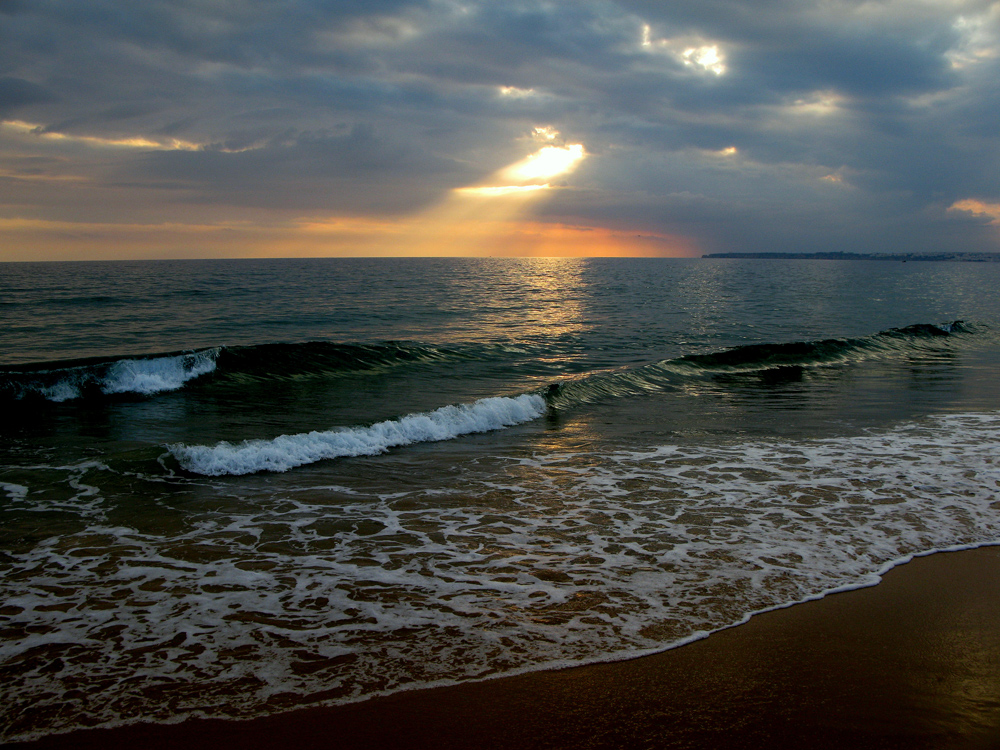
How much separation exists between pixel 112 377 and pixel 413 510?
1260cm

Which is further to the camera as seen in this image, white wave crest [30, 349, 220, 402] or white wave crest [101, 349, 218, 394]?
white wave crest [101, 349, 218, 394]

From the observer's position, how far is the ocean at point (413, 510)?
471 centimetres

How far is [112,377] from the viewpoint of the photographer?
1634 centimetres

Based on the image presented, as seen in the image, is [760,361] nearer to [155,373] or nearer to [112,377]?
[155,373]

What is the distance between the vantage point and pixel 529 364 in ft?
68.2

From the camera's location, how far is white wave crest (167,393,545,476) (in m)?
9.77

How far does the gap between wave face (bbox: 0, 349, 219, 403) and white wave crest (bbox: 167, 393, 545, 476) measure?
7.51 metres

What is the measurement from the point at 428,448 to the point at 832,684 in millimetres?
7875

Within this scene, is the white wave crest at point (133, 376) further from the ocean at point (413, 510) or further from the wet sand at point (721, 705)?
the wet sand at point (721, 705)

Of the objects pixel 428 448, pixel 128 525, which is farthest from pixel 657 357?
pixel 128 525

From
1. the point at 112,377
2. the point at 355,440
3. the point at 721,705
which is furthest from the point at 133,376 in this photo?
the point at 721,705

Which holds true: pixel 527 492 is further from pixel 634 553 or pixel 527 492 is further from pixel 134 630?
pixel 134 630

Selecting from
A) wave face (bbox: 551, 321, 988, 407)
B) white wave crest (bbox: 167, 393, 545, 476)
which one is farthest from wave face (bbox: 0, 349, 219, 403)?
wave face (bbox: 551, 321, 988, 407)

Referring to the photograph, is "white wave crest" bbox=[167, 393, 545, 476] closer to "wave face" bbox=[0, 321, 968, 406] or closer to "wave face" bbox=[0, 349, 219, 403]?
"wave face" bbox=[0, 321, 968, 406]
